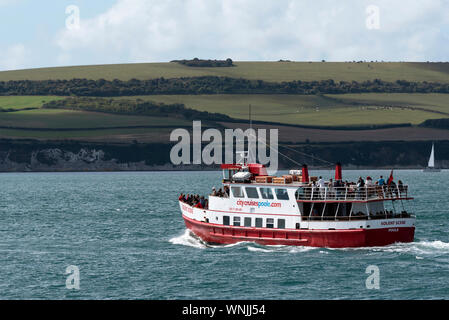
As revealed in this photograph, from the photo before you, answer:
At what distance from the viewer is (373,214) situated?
200 feet

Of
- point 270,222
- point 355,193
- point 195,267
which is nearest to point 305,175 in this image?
point 355,193

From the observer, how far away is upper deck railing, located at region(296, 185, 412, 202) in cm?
5934

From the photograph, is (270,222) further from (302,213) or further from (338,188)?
(338,188)

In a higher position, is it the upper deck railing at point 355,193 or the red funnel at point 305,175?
the red funnel at point 305,175

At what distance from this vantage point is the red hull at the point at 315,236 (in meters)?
58.6

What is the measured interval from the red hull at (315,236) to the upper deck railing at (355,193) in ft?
8.00

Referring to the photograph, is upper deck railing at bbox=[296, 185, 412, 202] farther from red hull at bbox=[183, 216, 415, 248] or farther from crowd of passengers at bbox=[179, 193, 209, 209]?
crowd of passengers at bbox=[179, 193, 209, 209]

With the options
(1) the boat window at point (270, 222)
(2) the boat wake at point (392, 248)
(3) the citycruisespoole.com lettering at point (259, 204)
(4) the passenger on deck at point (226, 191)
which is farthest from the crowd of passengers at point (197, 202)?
(1) the boat window at point (270, 222)

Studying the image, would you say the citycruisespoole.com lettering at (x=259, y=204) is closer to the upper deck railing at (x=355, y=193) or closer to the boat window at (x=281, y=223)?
the boat window at (x=281, y=223)

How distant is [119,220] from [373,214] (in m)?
36.2

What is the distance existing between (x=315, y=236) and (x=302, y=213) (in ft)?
7.06
